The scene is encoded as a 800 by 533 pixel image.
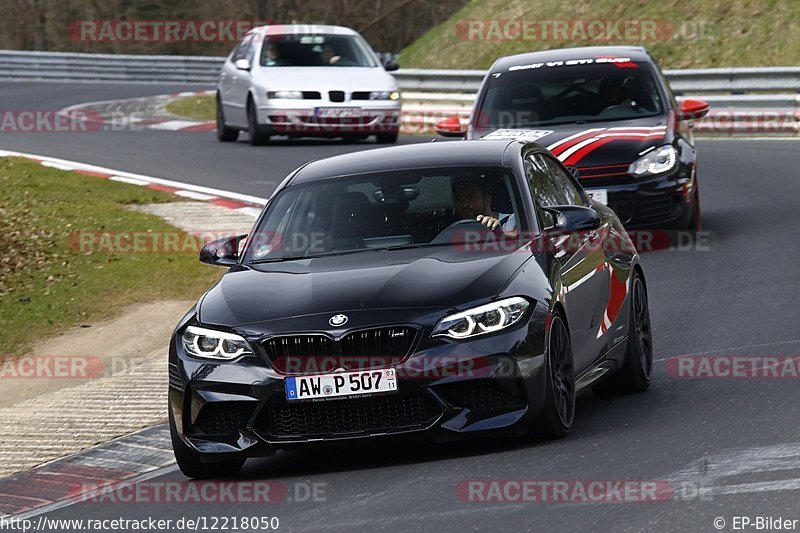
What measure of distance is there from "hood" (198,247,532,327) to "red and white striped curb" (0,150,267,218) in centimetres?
790

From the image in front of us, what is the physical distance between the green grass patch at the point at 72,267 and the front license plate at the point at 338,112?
16.9 ft

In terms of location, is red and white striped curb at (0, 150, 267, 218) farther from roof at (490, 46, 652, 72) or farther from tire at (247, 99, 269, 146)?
tire at (247, 99, 269, 146)

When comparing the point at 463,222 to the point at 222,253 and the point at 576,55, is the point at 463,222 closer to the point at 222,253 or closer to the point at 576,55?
the point at 222,253

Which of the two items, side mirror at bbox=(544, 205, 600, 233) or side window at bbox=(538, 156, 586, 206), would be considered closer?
side mirror at bbox=(544, 205, 600, 233)

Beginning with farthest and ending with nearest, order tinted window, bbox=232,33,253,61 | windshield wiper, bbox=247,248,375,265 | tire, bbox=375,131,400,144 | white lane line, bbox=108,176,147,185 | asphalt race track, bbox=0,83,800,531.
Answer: tinted window, bbox=232,33,253,61 < tire, bbox=375,131,400,144 < white lane line, bbox=108,176,147,185 < windshield wiper, bbox=247,248,375,265 < asphalt race track, bbox=0,83,800,531

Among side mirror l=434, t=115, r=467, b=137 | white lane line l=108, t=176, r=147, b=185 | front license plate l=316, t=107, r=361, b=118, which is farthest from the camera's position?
front license plate l=316, t=107, r=361, b=118

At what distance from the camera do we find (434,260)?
7.79m

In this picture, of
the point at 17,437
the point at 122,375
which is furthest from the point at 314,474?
the point at 122,375

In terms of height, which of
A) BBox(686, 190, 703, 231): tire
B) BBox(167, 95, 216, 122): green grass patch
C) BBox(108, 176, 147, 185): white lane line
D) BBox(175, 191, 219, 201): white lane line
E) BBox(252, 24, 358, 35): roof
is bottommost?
BBox(167, 95, 216, 122): green grass patch

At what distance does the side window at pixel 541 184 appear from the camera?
859 centimetres

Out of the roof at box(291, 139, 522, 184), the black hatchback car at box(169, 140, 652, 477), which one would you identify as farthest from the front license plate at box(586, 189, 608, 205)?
the black hatchback car at box(169, 140, 652, 477)

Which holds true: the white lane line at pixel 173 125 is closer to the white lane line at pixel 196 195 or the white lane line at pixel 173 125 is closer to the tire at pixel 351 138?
the tire at pixel 351 138

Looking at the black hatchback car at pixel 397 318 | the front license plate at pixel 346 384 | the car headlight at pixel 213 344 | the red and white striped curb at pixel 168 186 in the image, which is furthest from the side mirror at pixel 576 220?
the red and white striped curb at pixel 168 186

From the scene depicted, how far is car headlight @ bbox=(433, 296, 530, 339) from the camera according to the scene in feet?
23.5
